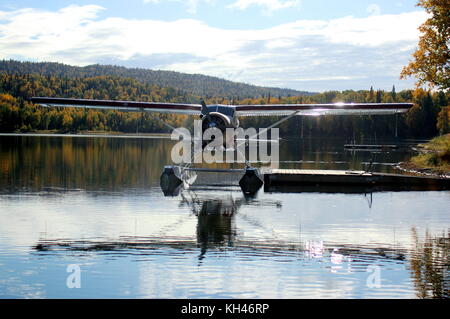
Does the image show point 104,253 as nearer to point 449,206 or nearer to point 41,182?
point 449,206

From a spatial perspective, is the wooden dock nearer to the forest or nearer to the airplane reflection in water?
the airplane reflection in water

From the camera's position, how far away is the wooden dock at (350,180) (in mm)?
15344

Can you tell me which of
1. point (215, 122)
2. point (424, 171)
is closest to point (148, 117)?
point (424, 171)

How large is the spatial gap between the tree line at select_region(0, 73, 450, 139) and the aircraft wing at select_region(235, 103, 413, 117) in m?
45.0

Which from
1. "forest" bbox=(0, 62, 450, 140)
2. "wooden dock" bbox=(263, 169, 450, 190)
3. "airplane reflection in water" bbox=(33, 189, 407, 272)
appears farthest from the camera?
"forest" bbox=(0, 62, 450, 140)

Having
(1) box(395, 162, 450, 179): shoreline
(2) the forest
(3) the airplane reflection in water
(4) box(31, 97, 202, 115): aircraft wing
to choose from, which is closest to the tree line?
(2) the forest

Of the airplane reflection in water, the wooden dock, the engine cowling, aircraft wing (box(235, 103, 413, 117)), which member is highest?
aircraft wing (box(235, 103, 413, 117))

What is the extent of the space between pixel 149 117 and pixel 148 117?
13673mm

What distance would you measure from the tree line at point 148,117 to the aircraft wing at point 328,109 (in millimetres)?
45043

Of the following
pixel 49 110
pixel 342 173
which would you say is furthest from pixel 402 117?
pixel 342 173

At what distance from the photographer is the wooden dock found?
15344 millimetres

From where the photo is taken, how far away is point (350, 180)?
1543 centimetres

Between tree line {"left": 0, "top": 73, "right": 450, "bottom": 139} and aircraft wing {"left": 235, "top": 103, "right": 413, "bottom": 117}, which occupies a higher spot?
tree line {"left": 0, "top": 73, "right": 450, "bottom": 139}
